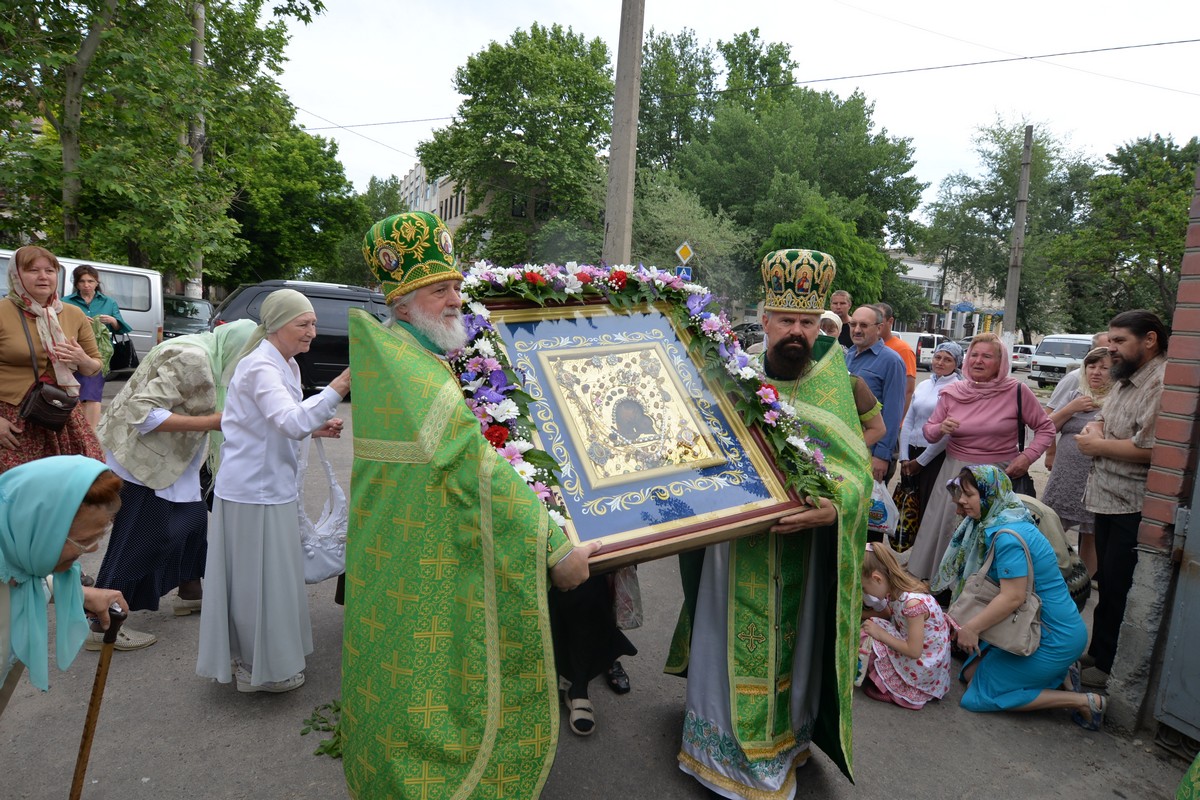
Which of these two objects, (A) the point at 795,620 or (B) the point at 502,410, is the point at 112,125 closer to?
(B) the point at 502,410

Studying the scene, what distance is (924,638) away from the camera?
409 centimetres

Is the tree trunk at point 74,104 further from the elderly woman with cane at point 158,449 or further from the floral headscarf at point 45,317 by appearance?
the elderly woman with cane at point 158,449

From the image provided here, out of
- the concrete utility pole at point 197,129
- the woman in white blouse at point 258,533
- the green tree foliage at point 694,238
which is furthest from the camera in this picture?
the green tree foliage at point 694,238

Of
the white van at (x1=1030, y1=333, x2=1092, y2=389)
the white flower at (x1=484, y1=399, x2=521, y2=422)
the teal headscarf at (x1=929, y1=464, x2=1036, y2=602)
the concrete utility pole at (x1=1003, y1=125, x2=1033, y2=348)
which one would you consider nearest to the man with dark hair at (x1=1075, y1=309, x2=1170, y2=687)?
the teal headscarf at (x1=929, y1=464, x2=1036, y2=602)

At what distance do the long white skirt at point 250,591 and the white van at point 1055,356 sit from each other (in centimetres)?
2988

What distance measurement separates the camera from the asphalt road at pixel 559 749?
3.05m

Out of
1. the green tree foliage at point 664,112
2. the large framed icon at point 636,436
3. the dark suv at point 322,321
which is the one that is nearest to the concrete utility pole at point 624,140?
the dark suv at point 322,321

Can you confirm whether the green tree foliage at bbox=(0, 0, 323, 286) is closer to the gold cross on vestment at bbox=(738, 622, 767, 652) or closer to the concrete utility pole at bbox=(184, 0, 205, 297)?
the concrete utility pole at bbox=(184, 0, 205, 297)

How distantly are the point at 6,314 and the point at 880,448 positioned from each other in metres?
6.01

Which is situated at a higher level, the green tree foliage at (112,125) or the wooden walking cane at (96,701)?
the green tree foliage at (112,125)

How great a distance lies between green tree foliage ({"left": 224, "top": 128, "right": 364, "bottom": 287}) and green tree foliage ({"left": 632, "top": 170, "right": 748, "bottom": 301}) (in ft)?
43.8

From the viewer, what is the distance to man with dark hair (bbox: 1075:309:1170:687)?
4.02 metres

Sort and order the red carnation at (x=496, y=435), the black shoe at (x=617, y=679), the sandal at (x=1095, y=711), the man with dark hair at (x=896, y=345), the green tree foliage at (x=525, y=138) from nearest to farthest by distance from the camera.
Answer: the red carnation at (x=496, y=435) → the sandal at (x=1095, y=711) → the black shoe at (x=617, y=679) → the man with dark hair at (x=896, y=345) → the green tree foliage at (x=525, y=138)

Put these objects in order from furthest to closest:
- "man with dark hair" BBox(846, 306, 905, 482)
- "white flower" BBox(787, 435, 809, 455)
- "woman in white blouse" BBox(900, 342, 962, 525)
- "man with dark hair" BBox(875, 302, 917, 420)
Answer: "man with dark hair" BBox(875, 302, 917, 420), "woman in white blouse" BBox(900, 342, 962, 525), "man with dark hair" BBox(846, 306, 905, 482), "white flower" BBox(787, 435, 809, 455)
